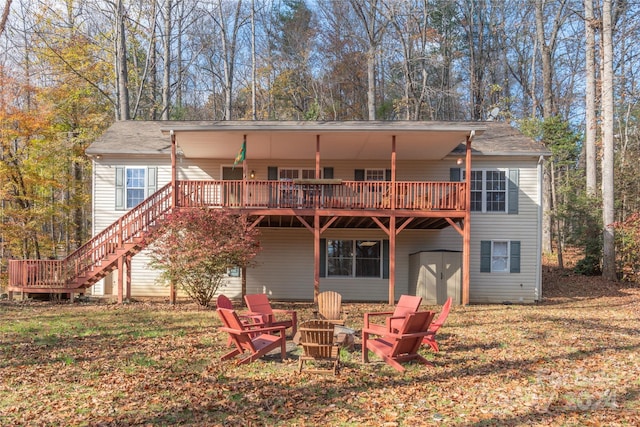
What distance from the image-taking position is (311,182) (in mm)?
16031

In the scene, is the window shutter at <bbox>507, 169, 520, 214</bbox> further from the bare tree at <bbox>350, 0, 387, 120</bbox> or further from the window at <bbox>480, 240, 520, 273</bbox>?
the bare tree at <bbox>350, 0, 387, 120</bbox>

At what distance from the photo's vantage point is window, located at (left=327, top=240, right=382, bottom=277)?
63.1 ft

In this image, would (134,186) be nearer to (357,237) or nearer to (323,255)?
(323,255)

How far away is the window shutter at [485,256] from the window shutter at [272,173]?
26.5 feet

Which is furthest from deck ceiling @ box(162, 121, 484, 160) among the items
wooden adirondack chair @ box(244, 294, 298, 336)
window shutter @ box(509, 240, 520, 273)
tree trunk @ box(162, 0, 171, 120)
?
tree trunk @ box(162, 0, 171, 120)

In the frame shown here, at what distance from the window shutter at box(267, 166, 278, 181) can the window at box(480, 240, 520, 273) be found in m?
8.09

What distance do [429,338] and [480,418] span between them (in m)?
3.08

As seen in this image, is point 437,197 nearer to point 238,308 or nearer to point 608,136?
point 238,308

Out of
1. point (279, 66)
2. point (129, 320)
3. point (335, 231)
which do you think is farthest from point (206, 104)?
point (129, 320)

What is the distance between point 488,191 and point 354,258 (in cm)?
555

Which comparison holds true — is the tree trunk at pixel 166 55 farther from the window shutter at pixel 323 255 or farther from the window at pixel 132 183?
the window shutter at pixel 323 255

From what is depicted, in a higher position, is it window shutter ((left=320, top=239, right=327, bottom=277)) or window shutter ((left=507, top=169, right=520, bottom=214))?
window shutter ((left=507, top=169, right=520, bottom=214))

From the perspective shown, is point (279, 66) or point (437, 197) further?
point (279, 66)

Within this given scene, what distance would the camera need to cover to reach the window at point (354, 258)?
19219 mm
